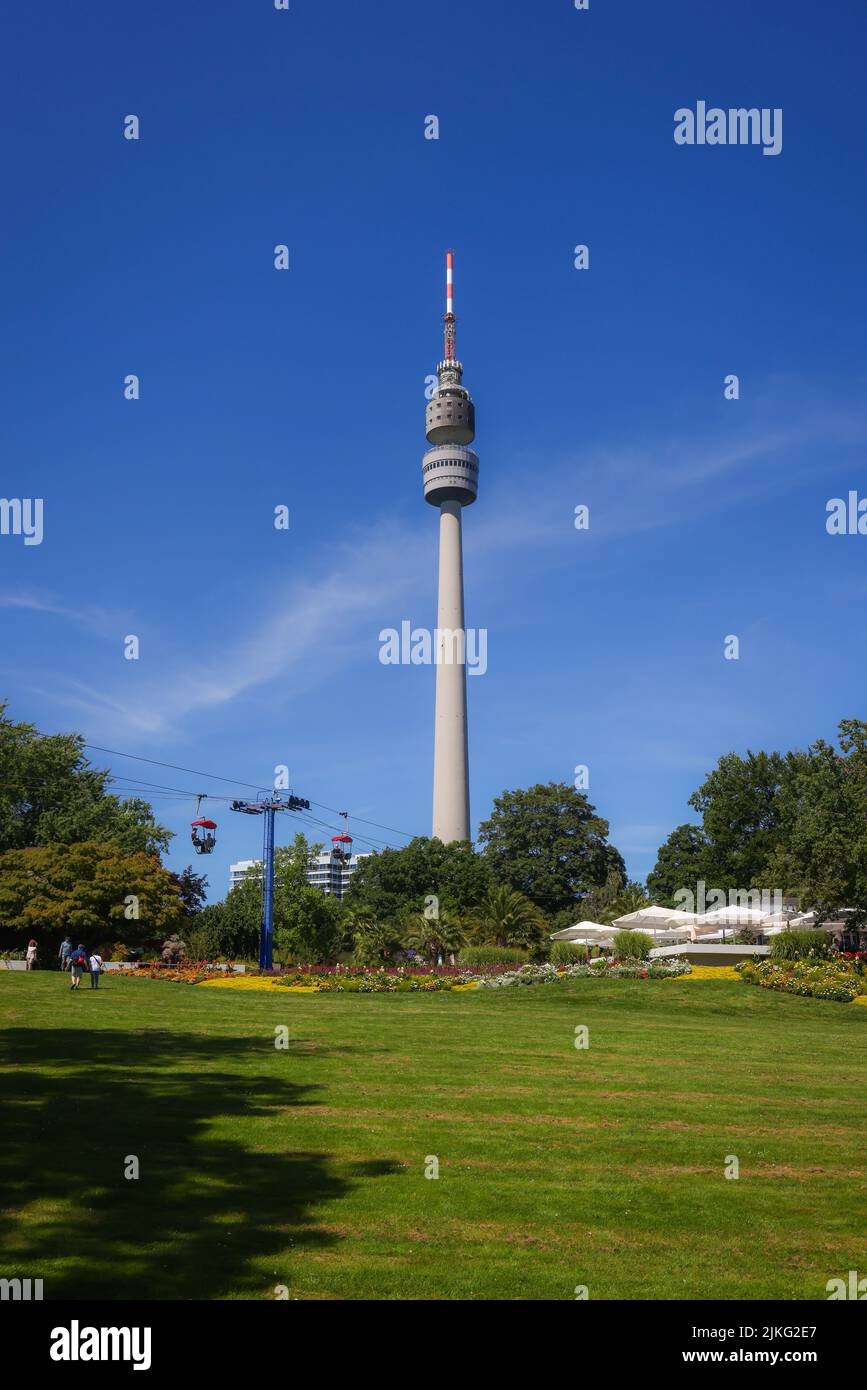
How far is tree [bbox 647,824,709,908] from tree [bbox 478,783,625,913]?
5.05 metres

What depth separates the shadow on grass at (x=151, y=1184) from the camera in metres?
7.78

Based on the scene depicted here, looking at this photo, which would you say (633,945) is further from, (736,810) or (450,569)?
(450,569)

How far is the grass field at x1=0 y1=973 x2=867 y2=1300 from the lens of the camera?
26.4 feet

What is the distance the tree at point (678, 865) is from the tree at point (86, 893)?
49.8 meters

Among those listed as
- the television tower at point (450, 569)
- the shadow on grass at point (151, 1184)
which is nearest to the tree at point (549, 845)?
the television tower at point (450, 569)

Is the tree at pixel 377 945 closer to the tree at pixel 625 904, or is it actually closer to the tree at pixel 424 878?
the tree at pixel 424 878

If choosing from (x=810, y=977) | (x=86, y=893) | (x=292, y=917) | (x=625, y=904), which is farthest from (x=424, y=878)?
(x=810, y=977)

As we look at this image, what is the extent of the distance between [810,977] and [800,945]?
293 inches

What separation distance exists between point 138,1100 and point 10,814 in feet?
199

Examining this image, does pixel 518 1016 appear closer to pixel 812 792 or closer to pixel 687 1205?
pixel 687 1205

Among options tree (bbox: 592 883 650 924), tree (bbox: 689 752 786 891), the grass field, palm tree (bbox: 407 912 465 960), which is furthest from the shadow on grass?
tree (bbox: 689 752 786 891)
